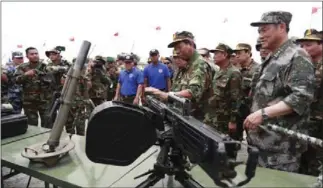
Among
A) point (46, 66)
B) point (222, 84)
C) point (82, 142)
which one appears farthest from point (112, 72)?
point (82, 142)

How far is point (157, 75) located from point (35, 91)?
94.4 inches

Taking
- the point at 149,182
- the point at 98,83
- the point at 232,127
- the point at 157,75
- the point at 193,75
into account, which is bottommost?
the point at 232,127

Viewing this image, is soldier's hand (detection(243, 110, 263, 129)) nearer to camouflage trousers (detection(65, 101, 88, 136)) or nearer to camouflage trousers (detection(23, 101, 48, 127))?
camouflage trousers (detection(65, 101, 88, 136))

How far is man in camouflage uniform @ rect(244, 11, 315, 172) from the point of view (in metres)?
1.90

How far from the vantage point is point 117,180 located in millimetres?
1860

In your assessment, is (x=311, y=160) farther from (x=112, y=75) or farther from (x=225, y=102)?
(x=112, y=75)

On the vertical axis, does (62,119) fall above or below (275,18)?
below

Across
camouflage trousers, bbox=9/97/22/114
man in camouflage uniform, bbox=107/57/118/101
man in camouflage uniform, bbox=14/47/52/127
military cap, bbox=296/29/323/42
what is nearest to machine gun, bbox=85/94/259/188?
military cap, bbox=296/29/323/42

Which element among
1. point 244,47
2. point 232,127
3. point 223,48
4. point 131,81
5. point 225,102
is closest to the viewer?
point 232,127

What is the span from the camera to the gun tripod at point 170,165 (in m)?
1.69

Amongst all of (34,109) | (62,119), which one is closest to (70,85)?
(62,119)

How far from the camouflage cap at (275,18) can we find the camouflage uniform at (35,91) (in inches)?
158

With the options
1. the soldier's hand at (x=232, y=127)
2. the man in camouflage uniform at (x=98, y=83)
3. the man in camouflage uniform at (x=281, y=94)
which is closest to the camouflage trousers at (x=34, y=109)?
the man in camouflage uniform at (x=98, y=83)

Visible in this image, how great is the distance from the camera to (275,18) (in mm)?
2072
